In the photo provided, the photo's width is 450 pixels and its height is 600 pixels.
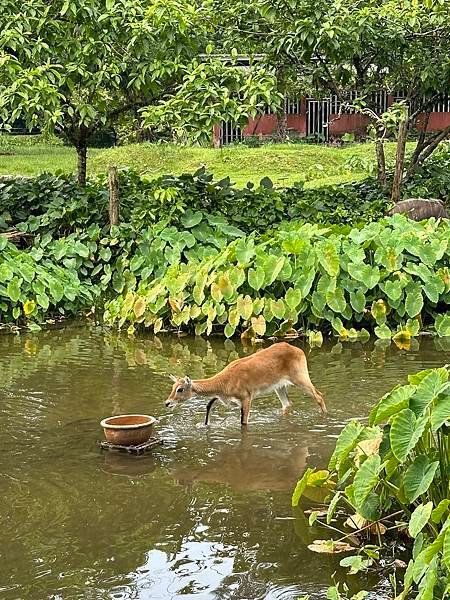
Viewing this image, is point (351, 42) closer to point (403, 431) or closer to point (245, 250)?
point (245, 250)

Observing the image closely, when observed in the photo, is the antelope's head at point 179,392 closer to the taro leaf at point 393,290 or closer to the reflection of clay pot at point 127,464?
the reflection of clay pot at point 127,464

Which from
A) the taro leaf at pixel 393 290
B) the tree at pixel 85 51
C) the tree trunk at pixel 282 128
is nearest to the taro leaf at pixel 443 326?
the taro leaf at pixel 393 290

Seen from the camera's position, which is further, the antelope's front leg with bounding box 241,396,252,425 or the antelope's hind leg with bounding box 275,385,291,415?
the antelope's hind leg with bounding box 275,385,291,415

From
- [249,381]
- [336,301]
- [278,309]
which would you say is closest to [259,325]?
[278,309]

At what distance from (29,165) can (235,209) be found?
12743mm

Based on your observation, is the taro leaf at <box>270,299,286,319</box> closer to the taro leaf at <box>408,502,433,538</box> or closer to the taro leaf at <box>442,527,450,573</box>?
the taro leaf at <box>408,502,433,538</box>

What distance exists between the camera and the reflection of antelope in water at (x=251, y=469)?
6.74 metres

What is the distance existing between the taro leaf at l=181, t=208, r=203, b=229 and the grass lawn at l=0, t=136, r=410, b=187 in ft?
24.3

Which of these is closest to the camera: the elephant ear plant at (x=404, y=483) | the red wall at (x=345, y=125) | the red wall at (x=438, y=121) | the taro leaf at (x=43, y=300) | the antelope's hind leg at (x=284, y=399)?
the elephant ear plant at (x=404, y=483)

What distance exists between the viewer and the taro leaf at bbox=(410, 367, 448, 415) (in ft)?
16.0

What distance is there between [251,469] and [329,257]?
15.2 ft

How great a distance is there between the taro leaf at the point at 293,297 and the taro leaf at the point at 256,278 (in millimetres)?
338

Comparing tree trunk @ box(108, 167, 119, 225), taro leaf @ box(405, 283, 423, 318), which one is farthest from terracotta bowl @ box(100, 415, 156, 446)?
tree trunk @ box(108, 167, 119, 225)

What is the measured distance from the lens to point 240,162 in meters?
23.9
